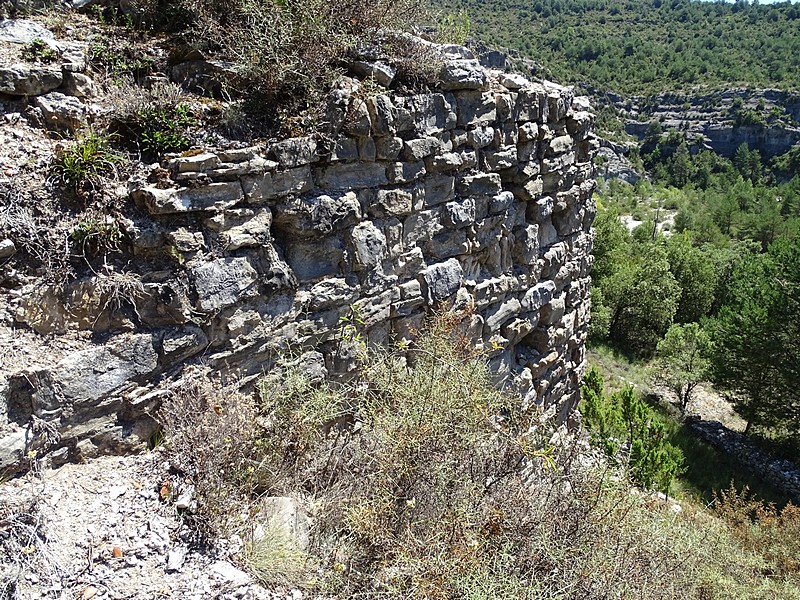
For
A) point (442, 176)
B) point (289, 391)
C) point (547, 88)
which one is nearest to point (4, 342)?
point (289, 391)

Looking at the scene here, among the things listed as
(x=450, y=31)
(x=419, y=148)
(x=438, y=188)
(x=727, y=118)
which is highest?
(x=450, y=31)

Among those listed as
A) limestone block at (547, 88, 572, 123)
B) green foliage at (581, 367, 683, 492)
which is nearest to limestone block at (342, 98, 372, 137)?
limestone block at (547, 88, 572, 123)

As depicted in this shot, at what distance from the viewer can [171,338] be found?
3.38 m

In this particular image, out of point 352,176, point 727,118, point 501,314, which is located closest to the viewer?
point 352,176

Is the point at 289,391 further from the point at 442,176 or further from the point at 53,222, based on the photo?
the point at 442,176

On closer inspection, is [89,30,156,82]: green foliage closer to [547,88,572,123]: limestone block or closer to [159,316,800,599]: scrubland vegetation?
[159,316,800,599]: scrubland vegetation

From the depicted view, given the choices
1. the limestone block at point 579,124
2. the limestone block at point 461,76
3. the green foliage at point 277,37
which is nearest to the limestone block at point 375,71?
the green foliage at point 277,37

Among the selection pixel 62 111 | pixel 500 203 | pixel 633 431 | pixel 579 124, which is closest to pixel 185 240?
pixel 62 111

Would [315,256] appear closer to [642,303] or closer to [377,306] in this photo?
[377,306]

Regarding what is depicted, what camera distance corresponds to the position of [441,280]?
4.79 m

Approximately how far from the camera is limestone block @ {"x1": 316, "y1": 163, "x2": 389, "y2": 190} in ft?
13.1

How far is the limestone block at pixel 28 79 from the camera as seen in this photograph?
337 cm

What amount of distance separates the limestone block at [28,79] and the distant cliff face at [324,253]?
39.1 inches

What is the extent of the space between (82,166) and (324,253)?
1.67m
